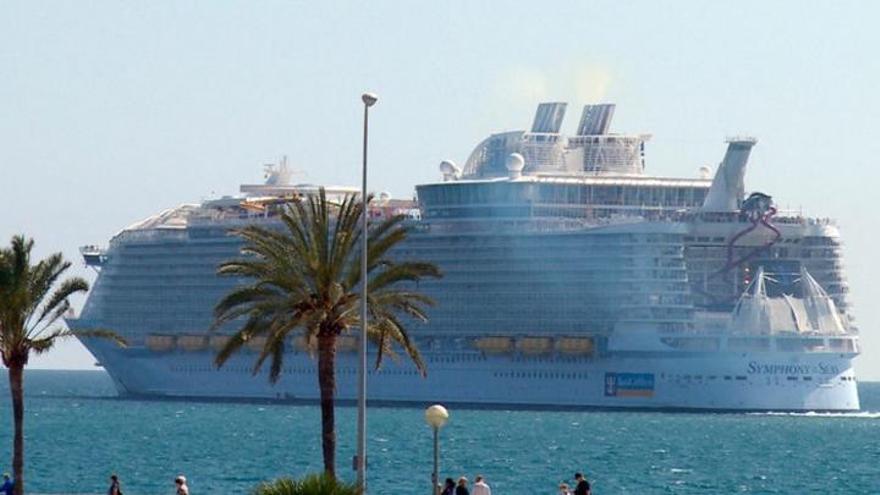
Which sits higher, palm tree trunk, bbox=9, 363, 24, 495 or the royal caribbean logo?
the royal caribbean logo

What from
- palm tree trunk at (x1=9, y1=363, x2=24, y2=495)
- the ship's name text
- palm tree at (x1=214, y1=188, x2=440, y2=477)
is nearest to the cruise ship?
the ship's name text

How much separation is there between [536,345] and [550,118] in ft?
58.8

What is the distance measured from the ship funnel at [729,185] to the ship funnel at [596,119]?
11.0 metres

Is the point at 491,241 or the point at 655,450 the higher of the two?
the point at 491,241

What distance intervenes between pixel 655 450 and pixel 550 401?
75.3 feet

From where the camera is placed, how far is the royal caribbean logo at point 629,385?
121812 millimetres

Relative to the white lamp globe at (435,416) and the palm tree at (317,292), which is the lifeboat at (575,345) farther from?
the white lamp globe at (435,416)

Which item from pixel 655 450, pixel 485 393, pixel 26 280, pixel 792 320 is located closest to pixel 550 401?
pixel 485 393

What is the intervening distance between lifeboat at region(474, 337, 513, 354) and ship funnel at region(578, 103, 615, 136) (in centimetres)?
1674

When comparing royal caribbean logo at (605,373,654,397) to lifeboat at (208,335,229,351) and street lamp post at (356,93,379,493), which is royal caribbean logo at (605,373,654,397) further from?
street lamp post at (356,93,379,493)

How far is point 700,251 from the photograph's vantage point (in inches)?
5054

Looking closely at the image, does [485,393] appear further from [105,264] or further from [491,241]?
[105,264]

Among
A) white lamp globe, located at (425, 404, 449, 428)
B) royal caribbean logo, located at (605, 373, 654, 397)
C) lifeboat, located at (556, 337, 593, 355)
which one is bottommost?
white lamp globe, located at (425, 404, 449, 428)

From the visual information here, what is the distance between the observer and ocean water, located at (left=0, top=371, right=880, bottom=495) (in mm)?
82625
